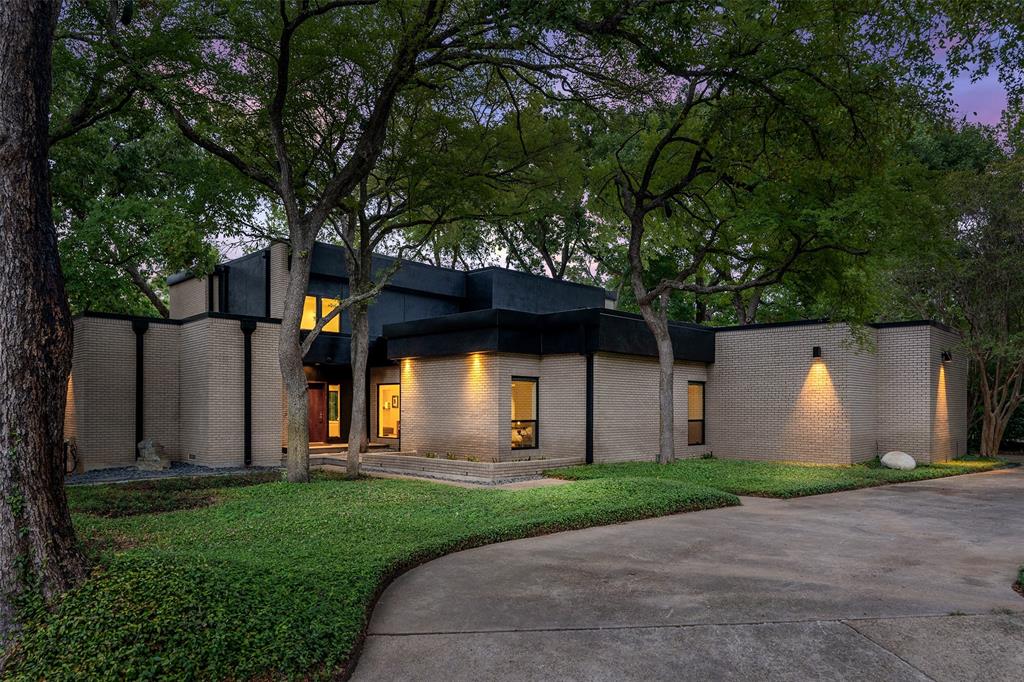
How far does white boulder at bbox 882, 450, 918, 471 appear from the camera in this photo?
17.0 metres

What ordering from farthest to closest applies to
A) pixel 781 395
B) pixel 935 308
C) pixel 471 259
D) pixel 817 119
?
1. pixel 471 259
2. pixel 935 308
3. pixel 781 395
4. pixel 817 119

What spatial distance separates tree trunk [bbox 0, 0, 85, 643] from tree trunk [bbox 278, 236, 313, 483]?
7.56m

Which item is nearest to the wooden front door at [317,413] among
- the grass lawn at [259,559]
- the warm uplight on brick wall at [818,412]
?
the grass lawn at [259,559]

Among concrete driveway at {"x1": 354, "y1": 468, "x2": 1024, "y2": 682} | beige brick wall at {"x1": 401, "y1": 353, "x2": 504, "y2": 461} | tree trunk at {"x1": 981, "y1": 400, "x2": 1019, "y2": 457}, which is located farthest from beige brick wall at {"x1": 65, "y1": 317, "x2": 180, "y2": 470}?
tree trunk at {"x1": 981, "y1": 400, "x2": 1019, "y2": 457}

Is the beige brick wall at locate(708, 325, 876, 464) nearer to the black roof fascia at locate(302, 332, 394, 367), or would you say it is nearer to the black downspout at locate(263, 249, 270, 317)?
the black roof fascia at locate(302, 332, 394, 367)

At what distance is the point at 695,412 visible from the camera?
20.2 metres

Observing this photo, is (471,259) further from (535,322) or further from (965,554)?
(965,554)

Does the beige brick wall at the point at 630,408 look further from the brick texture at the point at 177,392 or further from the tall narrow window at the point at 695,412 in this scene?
the brick texture at the point at 177,392

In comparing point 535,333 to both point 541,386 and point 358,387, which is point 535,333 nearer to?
point 541,386

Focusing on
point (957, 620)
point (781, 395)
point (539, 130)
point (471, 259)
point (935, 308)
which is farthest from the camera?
point (471, 259)

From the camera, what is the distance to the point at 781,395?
61.8 ft

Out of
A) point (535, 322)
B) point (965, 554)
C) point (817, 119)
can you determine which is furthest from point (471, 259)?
point (965, 554)

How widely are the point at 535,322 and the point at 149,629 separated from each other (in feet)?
44.9

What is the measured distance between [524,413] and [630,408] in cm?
290
